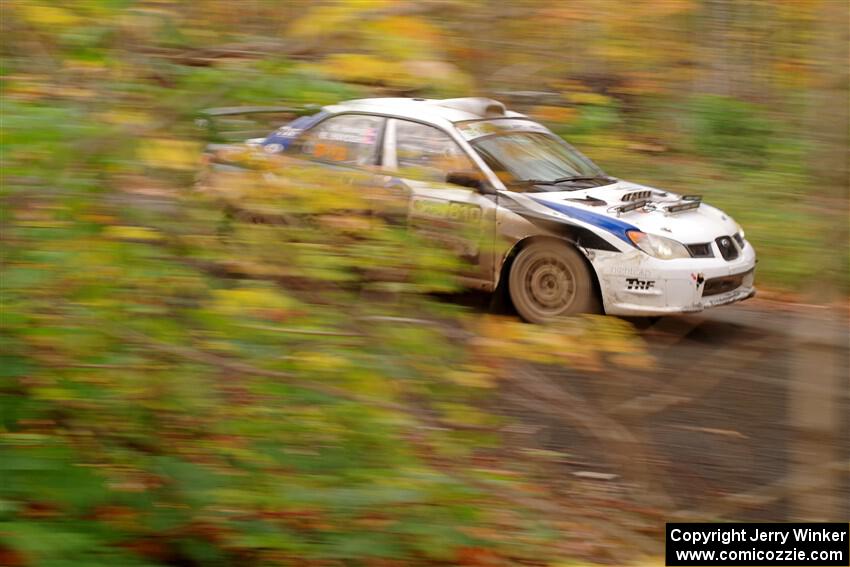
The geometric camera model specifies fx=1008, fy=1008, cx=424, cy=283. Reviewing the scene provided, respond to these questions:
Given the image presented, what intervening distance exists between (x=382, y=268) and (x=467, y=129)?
0.67 m

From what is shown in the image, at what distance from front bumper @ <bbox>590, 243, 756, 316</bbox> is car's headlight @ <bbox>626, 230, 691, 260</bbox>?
0.13ft

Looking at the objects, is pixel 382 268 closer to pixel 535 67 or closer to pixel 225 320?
pixel 225 320

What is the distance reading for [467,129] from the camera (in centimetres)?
343

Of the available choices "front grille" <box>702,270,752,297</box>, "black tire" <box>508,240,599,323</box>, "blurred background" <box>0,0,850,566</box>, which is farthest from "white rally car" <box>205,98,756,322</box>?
"front grille" <box>702,270,752,297</box>

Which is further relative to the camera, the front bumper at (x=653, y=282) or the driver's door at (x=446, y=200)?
the front bumper at (x=653, y=282)

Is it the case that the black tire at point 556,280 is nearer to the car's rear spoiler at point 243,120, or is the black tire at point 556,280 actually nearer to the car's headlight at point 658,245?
the car's headlight at point 658,245

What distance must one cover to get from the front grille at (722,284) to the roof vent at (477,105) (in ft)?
15.3

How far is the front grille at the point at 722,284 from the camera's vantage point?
24.4ft

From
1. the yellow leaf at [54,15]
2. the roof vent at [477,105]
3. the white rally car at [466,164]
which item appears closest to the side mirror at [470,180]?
the white rally car at [466,164]

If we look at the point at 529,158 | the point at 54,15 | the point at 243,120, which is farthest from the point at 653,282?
the point at 54,15

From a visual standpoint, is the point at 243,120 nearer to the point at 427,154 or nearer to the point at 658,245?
the point at 427,154

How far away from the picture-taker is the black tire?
Answer: 22.5ft

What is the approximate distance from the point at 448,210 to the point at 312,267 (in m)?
0.49

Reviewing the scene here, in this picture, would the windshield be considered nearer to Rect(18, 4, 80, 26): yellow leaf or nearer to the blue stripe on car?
Rect(18, 4, 80, 26): yellow leaf
